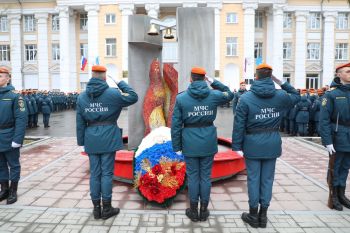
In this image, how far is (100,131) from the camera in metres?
4.46

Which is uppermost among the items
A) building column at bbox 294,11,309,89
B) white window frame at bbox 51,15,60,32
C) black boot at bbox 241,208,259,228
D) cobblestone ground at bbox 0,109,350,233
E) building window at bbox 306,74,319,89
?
→ white window frame at bbox 51,15,60,32

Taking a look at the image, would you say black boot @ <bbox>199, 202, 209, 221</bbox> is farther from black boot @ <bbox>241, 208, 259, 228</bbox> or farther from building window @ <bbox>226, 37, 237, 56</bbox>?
building window @ <bbox>226, 37, 237, 56</bbox>

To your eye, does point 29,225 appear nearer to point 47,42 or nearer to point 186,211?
point 186,211

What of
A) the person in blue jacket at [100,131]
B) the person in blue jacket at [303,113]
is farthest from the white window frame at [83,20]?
the person in blue jacket at [100,131]

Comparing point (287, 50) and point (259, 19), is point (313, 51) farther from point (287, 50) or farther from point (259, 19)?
point (259, 19)

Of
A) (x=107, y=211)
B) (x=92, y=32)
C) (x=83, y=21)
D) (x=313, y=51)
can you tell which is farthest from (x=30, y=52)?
(x=107, y=211)

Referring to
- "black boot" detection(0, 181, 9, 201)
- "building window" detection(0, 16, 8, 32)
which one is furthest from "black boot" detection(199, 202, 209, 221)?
"building window" detection(0, 16, 8, 32)

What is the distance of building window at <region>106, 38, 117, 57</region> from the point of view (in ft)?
123

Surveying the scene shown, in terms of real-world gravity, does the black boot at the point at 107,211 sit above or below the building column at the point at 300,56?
below

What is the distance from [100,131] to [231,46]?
34.3m

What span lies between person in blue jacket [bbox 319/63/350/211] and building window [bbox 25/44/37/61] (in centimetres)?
4093

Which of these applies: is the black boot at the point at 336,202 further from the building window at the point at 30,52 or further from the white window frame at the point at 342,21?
the building window at the point at 30,52

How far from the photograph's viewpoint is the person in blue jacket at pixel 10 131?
4.93m

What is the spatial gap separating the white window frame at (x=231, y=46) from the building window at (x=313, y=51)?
9.21 meters
